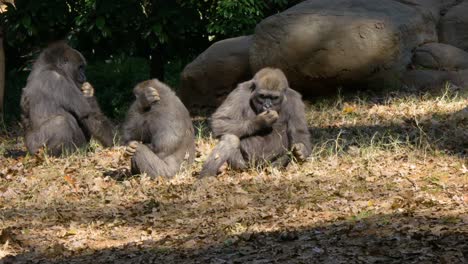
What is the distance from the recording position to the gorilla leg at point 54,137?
33.8 feet

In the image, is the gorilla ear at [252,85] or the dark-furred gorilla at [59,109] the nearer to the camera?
the gorilla ear at [252,85]

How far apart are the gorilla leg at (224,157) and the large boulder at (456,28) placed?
6.28 m

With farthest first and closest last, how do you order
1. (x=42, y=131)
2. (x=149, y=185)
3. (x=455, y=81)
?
(x=455, y=81) < (x=42, y=131) < (x=149, y=185)

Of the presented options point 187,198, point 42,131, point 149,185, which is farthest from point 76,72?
point 187,198

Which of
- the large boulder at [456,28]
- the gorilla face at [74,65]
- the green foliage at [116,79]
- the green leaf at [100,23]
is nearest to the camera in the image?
the gorilla face at [74,65]

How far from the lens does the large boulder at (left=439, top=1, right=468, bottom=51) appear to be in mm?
13617

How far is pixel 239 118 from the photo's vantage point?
29.3 ft

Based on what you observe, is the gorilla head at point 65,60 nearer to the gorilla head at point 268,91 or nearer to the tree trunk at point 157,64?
the gorilla head at point 268,91

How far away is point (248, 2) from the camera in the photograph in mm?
14844

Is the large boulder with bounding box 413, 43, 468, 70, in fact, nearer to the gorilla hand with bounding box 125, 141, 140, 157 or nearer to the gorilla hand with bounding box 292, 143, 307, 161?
the gorilla hand with bounding box 292, 143, 307, 161

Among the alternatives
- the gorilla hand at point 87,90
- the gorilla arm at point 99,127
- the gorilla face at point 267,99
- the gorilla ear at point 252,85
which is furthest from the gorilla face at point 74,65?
the gorilla face at point 267,99

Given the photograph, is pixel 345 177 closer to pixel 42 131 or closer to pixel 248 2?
pixel 42 131

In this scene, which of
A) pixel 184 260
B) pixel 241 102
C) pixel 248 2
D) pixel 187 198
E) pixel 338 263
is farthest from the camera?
pixel 248 2

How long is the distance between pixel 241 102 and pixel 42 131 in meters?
2.87
